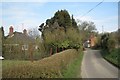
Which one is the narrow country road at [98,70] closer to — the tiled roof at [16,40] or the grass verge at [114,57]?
the grass verge at [114,57]

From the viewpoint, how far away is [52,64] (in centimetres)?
1271

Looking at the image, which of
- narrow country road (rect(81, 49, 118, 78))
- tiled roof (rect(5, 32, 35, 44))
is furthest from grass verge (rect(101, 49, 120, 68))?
tiled roof (rect(5, 32, 35, 44))

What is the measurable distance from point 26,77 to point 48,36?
32.1m

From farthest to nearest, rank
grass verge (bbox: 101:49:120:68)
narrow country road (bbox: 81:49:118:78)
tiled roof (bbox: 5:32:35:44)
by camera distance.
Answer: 1. tiled roof (bbox: 5:32:35:44)
2. grass verge (bbox: 101:49:120:68)
3. narrow country road (bbox: 81:49:118:78)

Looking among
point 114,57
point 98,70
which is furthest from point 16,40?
point 98,70

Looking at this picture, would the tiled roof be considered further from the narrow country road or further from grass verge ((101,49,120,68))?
grass verge ((101,49,120,68))

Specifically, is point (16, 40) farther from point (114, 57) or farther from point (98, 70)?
point (98, 70)

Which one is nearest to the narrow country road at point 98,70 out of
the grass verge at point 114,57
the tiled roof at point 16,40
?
the grass verge at point 114,57

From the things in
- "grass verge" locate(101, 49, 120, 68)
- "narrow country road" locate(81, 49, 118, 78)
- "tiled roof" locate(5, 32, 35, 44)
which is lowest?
"narrow country road" locate(81, 49, 118, 78)

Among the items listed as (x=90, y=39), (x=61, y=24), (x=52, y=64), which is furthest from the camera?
(x=90, y=39)

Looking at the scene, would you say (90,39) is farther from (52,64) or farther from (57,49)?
(52,64)

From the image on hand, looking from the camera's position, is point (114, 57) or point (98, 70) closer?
point (98, 70)

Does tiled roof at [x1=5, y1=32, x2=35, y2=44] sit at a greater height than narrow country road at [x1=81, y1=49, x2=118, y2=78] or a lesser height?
greater

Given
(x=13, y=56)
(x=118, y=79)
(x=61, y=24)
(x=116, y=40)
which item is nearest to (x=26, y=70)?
(x=118, y=79)
